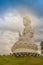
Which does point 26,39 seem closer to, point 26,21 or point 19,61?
point 26,21

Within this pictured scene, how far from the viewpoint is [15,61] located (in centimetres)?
1026

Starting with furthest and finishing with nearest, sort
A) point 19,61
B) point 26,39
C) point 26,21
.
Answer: point 26,39 → point 26,21 → point 19,61

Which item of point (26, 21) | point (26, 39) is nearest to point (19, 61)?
point (26, 21)

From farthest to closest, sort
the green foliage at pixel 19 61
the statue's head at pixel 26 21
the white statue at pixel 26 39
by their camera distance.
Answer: the white statue at pixel 26 39
the statue's head at pixel 26 21
the green foliage at pixel 19 61

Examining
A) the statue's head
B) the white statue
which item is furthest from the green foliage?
the statue's head

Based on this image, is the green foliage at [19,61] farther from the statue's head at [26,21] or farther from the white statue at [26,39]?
the statue's head at [26,21]

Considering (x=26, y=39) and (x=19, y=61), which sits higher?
(x=26, y=39)

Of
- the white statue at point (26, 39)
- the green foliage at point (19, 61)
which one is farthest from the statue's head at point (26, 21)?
the green foliage at point (19, 61)

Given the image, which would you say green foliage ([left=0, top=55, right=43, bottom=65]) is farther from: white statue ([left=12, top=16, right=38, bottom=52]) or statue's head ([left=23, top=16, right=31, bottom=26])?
statue's head ([left=23, top=16, right=31, bottom=26])

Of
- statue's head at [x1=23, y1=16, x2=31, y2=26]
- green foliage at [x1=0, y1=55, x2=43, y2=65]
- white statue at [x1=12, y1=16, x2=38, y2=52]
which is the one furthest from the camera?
white statue at [x1=12, y1=16, x2=38, y2=52]

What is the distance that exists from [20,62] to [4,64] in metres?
0.72

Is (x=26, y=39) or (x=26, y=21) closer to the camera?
(x=26, y=21)

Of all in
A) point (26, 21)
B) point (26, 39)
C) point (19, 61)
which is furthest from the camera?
point (26, 39)

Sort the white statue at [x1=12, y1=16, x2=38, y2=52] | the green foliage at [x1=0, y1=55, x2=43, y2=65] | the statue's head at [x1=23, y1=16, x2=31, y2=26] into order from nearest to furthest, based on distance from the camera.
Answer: the green foliage at [x1=0, y1=55, x2=43, y2=65], the statue's head at [x1=23, y1=16, x2=31, y2=26], the white statue at [x1=12, y1=16, x2=38, y2=52]
